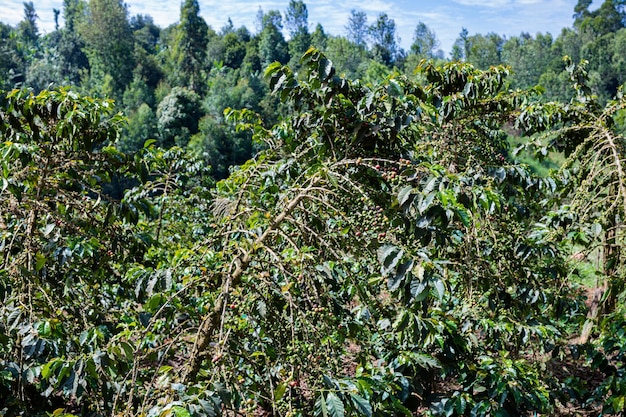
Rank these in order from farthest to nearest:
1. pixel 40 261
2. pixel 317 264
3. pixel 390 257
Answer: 1. pixel 40 261
2. pixel 317 264
3. pixel 390 257

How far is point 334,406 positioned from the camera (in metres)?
1.46

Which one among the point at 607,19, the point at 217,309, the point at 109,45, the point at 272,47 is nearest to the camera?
the point at 217,309

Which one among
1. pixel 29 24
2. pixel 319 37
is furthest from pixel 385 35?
pixel 29 24

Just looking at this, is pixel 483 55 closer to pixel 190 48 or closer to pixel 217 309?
pixel 190 48

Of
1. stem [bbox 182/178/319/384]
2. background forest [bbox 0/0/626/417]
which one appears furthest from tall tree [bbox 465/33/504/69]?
stem [bbox 182/178/319/384]

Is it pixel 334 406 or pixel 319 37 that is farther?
pixel 319 37

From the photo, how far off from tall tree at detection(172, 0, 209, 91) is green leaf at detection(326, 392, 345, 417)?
36.2m

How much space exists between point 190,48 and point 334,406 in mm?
39556

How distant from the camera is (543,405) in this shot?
2473mm

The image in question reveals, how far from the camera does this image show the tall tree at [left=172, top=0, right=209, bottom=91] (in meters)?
36.2

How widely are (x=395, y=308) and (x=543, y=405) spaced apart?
997mm

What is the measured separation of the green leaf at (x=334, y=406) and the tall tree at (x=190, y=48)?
119 ft

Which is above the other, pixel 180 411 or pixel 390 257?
pixel 390 257

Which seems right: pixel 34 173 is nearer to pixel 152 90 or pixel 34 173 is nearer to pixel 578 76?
pixel 578 76
